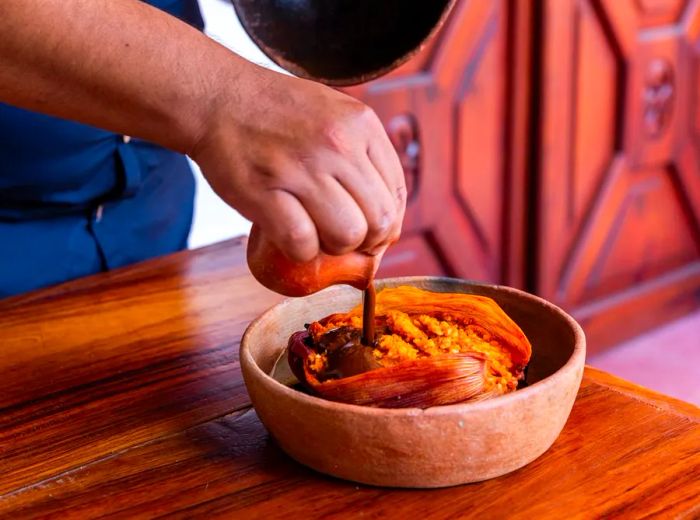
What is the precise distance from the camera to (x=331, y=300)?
96 cm

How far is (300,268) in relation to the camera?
768 mm

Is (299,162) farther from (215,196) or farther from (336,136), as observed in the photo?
(215,196)

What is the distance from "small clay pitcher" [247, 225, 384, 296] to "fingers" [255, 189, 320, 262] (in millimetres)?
34

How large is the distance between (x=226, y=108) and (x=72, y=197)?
653mm

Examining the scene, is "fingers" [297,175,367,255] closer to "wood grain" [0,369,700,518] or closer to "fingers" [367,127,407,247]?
"fingers" [367,127,407,247]

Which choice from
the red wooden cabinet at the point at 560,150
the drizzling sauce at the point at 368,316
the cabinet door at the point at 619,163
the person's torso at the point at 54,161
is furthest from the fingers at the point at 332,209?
the cabinet door at the point at 619,163

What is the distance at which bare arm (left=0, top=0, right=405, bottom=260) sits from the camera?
0.72m

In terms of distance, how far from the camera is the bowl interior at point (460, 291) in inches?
33.4

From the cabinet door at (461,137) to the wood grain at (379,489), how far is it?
1523 millimetres

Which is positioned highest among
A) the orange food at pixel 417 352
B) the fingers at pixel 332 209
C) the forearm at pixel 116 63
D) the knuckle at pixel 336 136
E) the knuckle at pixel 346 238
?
the forearm at pixel 116 63

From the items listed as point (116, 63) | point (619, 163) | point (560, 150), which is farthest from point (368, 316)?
point (619, 163)

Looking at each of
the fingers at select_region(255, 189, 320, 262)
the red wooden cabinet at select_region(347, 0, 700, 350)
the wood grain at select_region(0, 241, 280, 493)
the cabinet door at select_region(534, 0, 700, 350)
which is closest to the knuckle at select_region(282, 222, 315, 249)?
the fingers at select_region(255, 189, 320, 262)

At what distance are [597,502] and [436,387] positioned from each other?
0.15 m

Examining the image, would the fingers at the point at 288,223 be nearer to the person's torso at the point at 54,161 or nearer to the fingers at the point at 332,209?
the fingers at the point at 332,209
